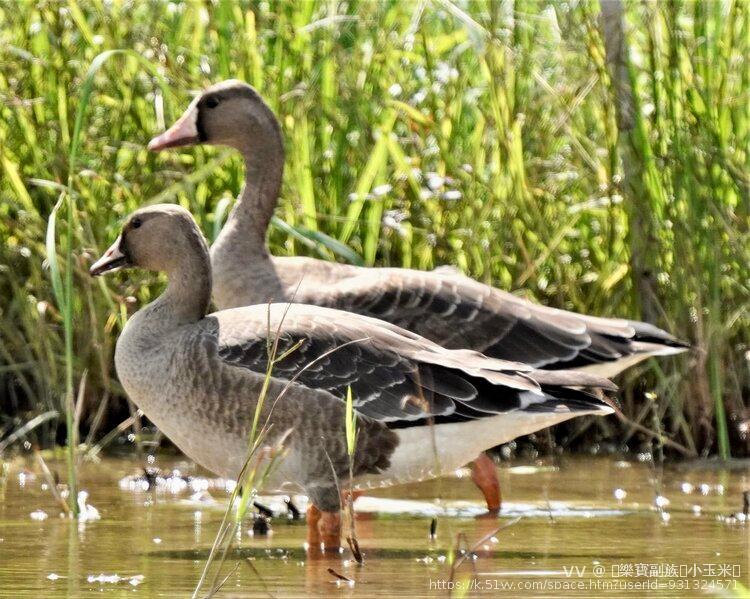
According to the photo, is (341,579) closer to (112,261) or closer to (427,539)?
(427,539)

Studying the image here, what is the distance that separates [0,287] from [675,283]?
12.4 feet

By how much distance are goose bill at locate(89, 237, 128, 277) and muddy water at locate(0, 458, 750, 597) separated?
1062 mm

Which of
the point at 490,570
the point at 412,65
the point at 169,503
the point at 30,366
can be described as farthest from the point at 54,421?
the point at 490,570

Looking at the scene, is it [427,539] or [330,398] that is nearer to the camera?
[330,398]

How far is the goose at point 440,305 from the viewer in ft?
24.1

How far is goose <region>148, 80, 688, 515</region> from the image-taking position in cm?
734


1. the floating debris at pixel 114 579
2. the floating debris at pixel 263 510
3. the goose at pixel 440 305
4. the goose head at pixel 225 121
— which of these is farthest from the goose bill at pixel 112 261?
the floating debris at pixel 114 579

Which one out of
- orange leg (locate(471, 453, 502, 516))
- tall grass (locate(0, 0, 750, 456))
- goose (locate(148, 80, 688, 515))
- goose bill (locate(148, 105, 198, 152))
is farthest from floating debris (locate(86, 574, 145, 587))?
goose bill (locate(148, 105, 198, 152))

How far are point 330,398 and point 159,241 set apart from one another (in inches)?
43.6

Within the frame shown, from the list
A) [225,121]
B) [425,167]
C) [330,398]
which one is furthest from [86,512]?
[425,167]

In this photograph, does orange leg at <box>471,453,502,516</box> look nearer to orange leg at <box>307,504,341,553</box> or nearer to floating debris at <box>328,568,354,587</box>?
orange leg at <box>307,504,341,553</box>

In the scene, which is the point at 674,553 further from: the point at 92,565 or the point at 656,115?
the point at 656,115

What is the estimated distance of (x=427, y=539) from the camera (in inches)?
243

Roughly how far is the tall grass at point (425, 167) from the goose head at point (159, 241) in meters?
1.22
